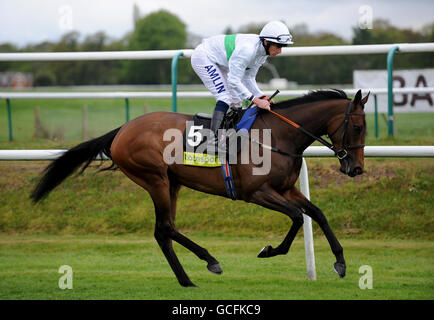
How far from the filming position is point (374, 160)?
24.7ft

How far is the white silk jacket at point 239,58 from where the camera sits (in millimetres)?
5059

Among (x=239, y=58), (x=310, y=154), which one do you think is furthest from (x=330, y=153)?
(x=239, y=58)

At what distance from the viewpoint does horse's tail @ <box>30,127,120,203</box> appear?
5.72m

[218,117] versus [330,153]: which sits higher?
[218,117]

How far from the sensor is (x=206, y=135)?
5.20 metres

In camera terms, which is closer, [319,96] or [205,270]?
[319,96]

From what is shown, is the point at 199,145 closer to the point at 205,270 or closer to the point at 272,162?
the point at 272,162

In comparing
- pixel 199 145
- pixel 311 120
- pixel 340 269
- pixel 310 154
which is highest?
pixel 311 120

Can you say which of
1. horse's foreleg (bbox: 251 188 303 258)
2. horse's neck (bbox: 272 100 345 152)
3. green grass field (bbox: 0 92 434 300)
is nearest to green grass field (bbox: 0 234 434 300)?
green grass field (bbox: 0 92 434 300)

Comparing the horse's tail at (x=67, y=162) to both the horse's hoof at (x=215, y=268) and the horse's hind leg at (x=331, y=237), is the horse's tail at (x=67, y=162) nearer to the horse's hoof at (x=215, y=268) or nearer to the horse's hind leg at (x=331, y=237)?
the horse's hoof at (x=215, y=268)

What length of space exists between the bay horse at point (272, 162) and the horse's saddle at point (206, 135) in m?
0.06

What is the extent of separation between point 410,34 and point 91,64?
2327cm

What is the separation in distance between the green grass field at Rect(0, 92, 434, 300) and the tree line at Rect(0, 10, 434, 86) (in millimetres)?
22711

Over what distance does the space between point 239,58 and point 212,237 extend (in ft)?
8.06
